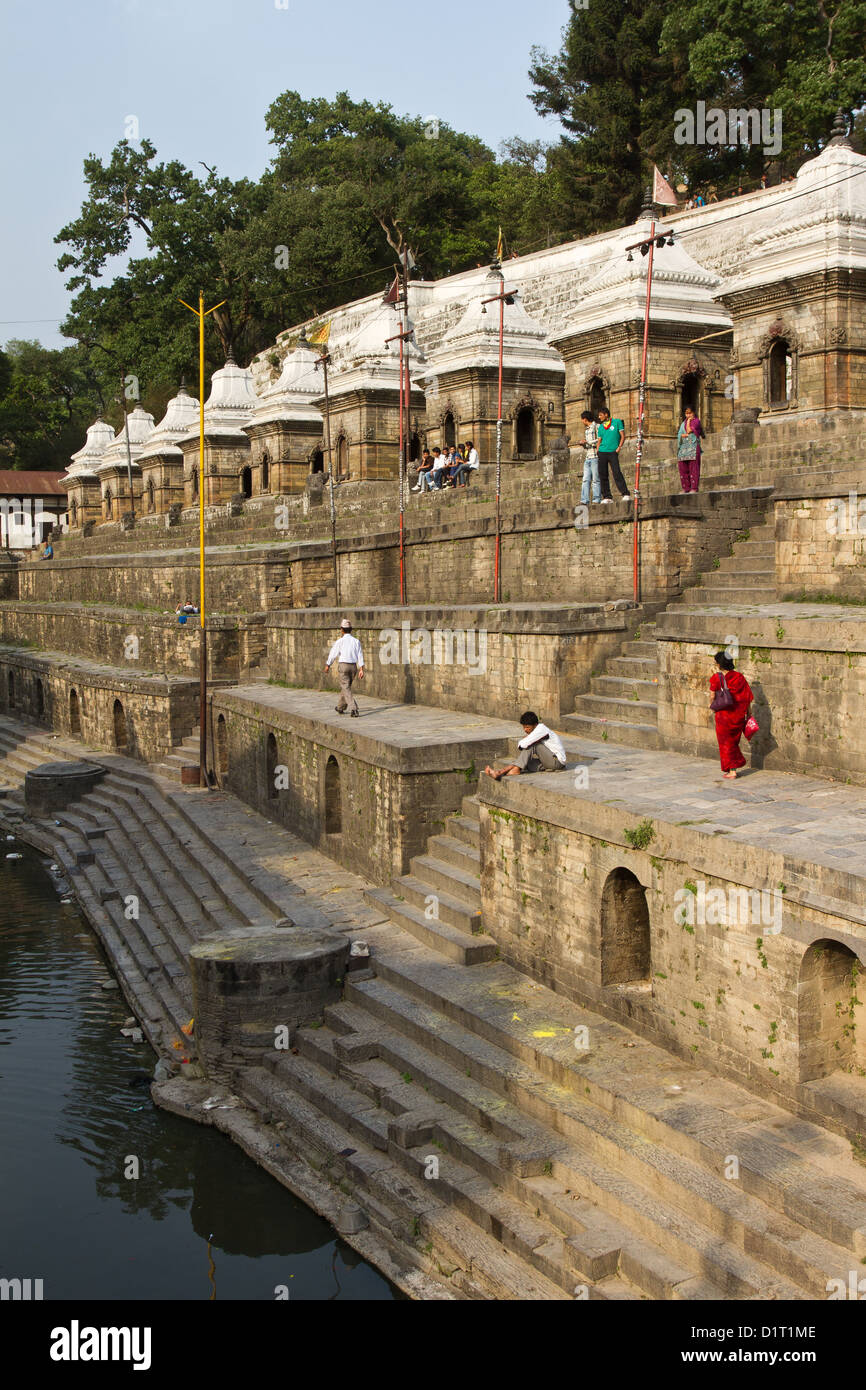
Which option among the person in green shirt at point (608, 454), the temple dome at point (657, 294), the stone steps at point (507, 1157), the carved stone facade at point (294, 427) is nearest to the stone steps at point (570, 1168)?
the stone steps at point (507, 1157)

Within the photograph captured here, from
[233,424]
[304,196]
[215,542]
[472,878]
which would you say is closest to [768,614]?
[472,878]

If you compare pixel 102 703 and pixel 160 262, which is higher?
pixel 160 262

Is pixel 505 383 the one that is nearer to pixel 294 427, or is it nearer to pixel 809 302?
pixel 809 302

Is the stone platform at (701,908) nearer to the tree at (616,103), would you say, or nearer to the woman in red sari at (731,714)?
the woman in red sari at (731,714)

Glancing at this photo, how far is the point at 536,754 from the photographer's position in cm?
787

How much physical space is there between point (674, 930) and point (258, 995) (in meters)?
3.11

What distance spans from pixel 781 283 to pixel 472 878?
947cm

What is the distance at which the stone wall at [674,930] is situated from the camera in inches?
209

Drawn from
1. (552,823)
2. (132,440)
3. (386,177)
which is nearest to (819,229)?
(552,823)

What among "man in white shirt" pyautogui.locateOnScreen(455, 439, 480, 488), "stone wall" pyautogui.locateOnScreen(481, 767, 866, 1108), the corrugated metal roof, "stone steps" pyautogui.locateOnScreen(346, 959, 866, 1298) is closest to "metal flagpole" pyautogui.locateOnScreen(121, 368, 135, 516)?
the corrugated metal roof

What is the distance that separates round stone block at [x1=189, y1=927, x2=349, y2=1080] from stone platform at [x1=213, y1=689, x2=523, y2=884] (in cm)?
153

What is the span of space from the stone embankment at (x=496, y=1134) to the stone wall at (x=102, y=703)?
298 inches

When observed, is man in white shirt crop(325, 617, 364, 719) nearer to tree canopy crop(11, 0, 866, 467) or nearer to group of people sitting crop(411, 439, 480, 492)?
group of people sitting crop(411, 439, 480, 492)

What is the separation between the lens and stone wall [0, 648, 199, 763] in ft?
56.7
